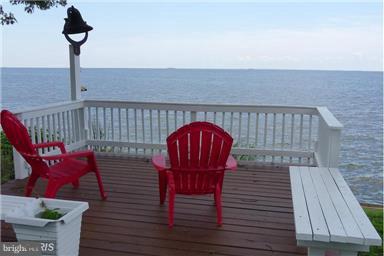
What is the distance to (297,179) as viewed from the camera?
2.94 m

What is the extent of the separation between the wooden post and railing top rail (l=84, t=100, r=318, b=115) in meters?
0.20

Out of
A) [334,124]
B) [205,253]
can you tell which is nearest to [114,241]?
[205,253]

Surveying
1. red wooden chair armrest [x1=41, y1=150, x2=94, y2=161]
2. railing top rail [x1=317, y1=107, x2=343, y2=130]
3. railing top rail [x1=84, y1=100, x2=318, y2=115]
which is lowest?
red wooden chair armrest [x1=41, y1=150, x2=94, y2=161]

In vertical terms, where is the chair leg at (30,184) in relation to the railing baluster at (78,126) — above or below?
below

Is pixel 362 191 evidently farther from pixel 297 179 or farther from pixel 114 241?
pixel 114 241

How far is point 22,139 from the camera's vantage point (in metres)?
3.25

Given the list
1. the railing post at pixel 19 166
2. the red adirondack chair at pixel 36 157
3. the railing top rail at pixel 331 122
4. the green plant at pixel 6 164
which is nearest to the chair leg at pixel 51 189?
the red adirondack chair at pixel 36 157

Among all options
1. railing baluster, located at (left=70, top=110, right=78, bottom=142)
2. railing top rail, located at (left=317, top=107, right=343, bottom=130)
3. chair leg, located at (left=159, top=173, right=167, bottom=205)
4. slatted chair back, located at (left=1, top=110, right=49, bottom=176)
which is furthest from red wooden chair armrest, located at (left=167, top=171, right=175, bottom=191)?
railing baluster, located at (left=70, top=110, right=78, bottom=142)

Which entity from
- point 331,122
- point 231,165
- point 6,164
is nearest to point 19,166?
point 6,164

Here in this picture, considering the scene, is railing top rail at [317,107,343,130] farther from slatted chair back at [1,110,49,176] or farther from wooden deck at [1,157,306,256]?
slatted chair back at [1,110,49,176]

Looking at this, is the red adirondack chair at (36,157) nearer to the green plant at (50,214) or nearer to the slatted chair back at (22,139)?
the slatted chair back at (22,139)

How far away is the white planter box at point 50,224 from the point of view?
6.97 feet

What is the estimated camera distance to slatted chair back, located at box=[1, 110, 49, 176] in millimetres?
3248

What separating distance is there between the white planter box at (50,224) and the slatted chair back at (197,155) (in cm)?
101
